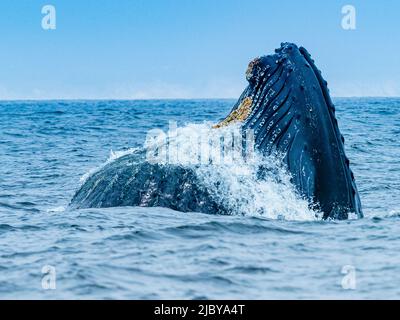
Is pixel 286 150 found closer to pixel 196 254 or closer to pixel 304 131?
pixel 304 131

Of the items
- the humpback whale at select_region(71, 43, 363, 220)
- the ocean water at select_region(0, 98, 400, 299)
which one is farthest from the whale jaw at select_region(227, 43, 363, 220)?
the ocean water at select_region(0, 98, 400, 299)

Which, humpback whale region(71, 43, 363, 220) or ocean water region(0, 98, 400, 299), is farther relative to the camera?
humpback whale region(71, 43, 363, 220)

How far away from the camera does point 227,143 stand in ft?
30.3

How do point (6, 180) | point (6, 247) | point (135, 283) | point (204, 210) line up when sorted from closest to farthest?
point (135, 283) → point (6, 247) → point (204, 210) → point (6, 180)

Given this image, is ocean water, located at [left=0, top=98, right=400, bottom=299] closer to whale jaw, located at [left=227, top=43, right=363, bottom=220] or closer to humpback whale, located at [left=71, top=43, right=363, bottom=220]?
humpback whale, located at [left=71, top=43, right=363, bottom=220]

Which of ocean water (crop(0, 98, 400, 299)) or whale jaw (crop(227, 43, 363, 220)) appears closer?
ocean water (crop(0, 98, 400, 299))

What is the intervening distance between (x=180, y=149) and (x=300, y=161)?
1515mm

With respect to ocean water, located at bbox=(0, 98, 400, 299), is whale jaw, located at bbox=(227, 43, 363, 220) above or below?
above

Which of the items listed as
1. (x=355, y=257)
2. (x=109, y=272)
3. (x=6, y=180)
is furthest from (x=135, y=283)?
(x=6, y=180)

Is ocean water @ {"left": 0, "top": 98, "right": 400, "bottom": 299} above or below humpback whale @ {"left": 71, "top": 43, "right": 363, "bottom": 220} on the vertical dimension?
below

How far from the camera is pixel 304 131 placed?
28.9ft

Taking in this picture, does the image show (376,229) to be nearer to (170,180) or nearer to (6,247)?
(170,180)

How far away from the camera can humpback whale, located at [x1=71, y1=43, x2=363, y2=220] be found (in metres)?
8.75

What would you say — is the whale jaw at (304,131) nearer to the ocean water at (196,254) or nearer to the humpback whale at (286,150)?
the humpback whale at (286,150)
